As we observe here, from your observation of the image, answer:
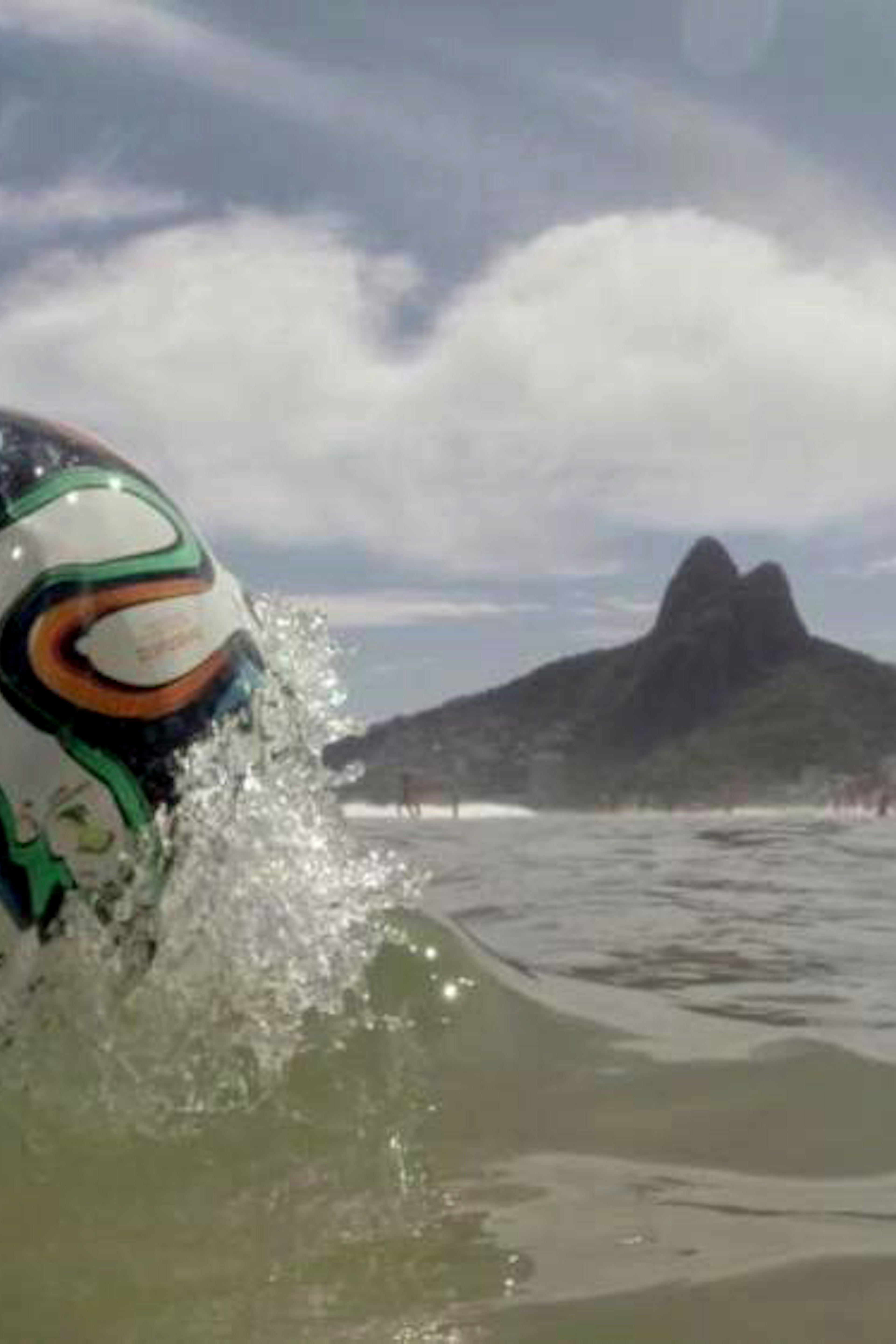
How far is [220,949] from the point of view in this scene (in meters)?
3.95

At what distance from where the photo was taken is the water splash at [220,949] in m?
3.62

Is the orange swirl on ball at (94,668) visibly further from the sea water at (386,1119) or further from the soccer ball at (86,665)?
the sea water at (386,1119)

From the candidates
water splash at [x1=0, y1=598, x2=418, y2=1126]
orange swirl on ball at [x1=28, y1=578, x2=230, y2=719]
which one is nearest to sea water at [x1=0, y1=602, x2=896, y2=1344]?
water splash at [x1=0, y1=598, x2=418, y2=1126]

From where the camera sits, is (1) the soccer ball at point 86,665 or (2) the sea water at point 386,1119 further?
(1) the soccer ball at point 86,665

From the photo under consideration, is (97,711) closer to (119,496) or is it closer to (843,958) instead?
(119,496)

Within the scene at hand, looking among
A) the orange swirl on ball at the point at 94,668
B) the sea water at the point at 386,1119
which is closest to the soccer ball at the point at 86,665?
the orange swirl on ball at the point at 94,668

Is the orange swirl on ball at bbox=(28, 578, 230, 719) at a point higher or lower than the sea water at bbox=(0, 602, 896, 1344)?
higher

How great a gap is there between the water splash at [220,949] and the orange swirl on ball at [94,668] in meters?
0.14

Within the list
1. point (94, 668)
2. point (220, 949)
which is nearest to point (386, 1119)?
point (220, 949)

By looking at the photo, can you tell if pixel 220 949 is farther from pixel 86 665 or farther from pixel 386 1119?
pixel 86 665

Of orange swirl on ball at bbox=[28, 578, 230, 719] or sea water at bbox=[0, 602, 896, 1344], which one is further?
orange swirl on ball at bbox=[28, 578, 230, 719]

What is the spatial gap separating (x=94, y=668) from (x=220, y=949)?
0.72 metres

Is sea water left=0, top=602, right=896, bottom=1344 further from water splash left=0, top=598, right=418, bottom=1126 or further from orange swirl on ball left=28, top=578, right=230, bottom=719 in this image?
orange swirl on ball left=28, top=578, right=230, bottom=719

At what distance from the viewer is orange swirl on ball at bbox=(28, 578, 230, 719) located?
371cm
